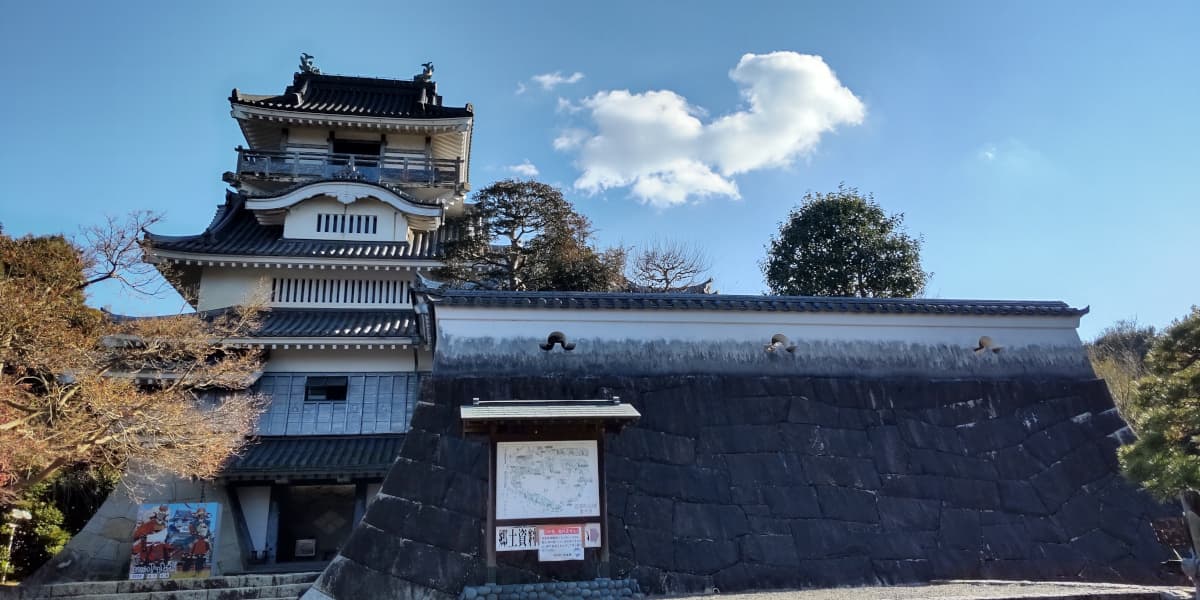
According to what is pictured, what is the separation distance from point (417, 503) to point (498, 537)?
1470mm

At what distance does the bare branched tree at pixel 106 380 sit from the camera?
8953mm

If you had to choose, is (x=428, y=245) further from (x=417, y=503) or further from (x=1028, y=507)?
(x=1028, y=507)

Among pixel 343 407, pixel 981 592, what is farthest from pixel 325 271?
pixel 981 592

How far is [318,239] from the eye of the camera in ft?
52.4

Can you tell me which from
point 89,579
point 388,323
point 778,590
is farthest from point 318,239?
point 778,590

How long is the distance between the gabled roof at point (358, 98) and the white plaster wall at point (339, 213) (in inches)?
129

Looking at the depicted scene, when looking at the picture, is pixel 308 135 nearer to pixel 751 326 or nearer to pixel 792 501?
pixel 751 326

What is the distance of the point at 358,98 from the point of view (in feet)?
64.0

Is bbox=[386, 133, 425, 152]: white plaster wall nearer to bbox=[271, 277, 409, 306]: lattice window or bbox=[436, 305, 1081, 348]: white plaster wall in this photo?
bbox=[271, 277, 409, 306]: lattice window

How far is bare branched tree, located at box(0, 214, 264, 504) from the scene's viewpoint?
895cm

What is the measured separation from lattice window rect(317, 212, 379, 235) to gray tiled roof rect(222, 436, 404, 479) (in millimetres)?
5555

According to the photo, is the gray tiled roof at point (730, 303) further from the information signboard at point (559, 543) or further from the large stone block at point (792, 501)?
the information signboard at point (559, 543)

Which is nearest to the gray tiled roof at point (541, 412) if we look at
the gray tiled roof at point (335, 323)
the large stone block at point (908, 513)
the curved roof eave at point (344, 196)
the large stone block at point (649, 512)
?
the large stone block at point (649, 512)

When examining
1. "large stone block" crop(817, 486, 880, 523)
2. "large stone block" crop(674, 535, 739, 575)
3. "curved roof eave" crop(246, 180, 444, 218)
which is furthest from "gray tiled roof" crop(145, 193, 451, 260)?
"large stone block" crop(817, 486, 880, 523)
